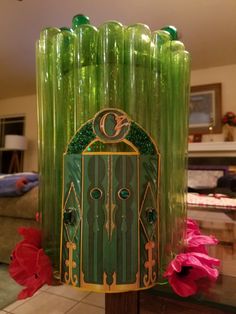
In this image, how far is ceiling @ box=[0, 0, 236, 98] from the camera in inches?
92.5

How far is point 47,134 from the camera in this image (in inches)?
16.5

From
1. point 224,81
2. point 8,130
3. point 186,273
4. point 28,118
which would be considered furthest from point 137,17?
point 8,130

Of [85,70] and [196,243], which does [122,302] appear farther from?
[85,70]

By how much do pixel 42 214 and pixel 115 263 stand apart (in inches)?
6.3

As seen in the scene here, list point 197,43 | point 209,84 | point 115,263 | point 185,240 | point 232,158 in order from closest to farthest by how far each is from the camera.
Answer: point 115,263 < point 185,240 < point 197,43 < point 232,158 < point 209,84

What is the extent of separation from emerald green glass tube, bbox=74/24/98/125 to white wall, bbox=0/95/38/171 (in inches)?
193

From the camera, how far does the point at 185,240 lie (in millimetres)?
456

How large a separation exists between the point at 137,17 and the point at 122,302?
272 cm

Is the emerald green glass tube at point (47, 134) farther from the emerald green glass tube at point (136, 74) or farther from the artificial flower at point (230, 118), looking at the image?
the artificial flower at point (230, 118)

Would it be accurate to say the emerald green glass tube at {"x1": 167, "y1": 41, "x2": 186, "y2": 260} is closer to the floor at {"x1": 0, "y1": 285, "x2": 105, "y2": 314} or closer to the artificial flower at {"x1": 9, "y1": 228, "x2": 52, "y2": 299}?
the artificial flower at {"x1": 9, "y1": 228, "x2": 52, "y2": 299}

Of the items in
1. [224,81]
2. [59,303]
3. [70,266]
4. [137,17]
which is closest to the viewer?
[70,266]

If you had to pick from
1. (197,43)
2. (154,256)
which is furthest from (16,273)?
(197,43)

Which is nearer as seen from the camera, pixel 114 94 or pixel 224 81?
pixel 114 94

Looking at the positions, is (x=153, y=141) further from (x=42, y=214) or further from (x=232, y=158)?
(x=232, y=158)
